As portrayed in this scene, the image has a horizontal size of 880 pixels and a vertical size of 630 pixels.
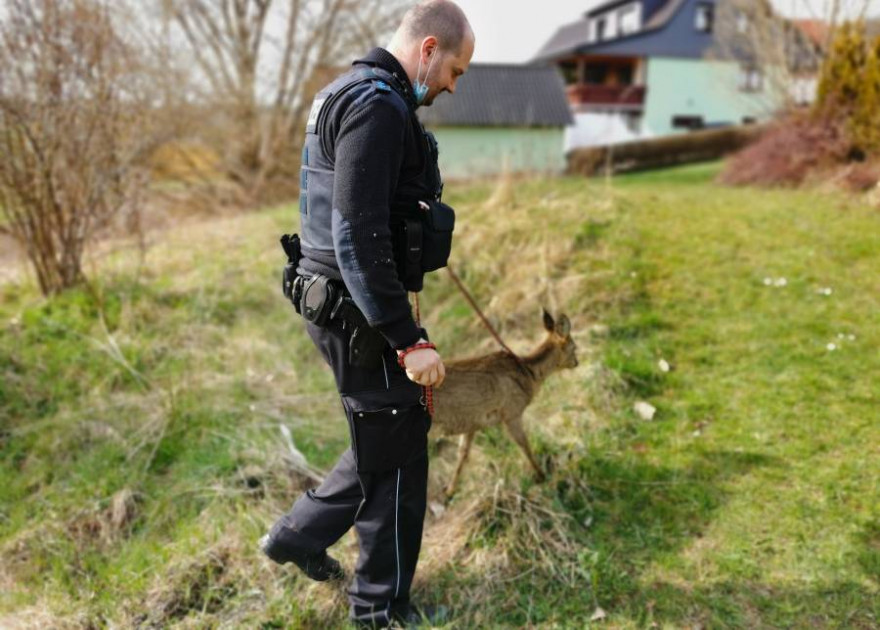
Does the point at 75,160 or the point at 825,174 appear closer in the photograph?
the point at 75,160

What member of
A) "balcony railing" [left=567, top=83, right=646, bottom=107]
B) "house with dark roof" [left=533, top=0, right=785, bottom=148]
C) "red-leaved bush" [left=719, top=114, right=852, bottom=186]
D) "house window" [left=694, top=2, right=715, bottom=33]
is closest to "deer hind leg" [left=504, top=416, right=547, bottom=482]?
"red-leaved bush" [left=719, top=114, right=852, bottom=186]

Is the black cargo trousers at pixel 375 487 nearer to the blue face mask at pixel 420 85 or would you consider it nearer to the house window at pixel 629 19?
the blue face mask at pixel 420 85

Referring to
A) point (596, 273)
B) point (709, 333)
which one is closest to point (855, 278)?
point (709, 333)

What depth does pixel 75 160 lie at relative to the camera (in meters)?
6.64

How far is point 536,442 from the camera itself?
3961 millimetres

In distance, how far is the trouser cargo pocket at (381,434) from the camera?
8.31 feet

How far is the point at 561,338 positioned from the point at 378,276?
170 centimetres

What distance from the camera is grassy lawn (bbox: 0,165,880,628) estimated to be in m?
3.10

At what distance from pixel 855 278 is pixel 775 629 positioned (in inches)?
159

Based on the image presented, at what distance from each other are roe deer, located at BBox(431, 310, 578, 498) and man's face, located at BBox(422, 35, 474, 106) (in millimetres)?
1385

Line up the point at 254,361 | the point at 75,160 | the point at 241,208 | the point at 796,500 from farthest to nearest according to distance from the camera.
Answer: the point at 241,208 → the point at 75,160 → the point at 254,361 → the point at 796,500

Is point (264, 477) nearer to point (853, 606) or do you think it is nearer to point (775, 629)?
point (775, 629)

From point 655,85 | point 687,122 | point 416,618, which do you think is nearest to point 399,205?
point 416,618

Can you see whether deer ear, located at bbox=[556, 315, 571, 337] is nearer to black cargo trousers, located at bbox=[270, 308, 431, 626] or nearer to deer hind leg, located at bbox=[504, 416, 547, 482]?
deer hind leg, located at bbox=[504, 416, 547, 482]
